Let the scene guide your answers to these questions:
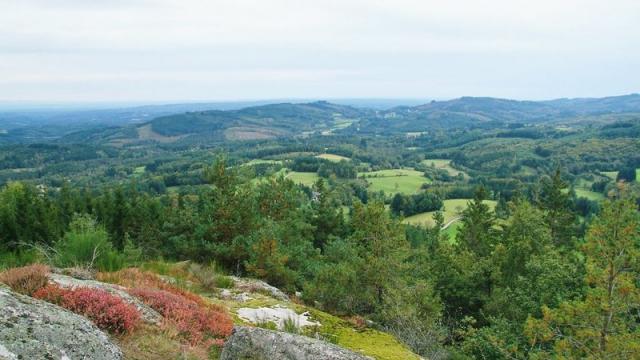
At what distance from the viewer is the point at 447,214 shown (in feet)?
319

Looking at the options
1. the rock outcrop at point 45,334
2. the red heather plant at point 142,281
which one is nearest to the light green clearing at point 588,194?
the red heather plant at point 142,281

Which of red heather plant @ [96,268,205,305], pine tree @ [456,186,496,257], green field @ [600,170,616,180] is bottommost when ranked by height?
green field @ [600,170,616,180]

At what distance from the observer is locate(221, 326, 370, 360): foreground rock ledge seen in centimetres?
698

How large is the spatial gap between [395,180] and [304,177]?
27525 mm

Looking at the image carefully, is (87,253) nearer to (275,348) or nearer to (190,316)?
(190,316)

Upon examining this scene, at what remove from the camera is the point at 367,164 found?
186 meters

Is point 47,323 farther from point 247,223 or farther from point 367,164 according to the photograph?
point 367,164

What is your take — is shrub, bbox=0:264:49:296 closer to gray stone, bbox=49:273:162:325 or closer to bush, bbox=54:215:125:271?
gray stone, bbox=49:273:162:325

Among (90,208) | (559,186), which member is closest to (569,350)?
(559,186)

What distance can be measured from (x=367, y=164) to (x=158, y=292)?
17880 centimetres

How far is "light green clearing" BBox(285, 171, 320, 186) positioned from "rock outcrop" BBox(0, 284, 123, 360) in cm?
12132

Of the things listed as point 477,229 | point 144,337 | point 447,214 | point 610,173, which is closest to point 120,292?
point 144,337

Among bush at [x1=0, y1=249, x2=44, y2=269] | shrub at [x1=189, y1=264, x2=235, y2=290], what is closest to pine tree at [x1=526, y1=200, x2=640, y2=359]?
shrub at [x1=189, y1=264, x2=235, y2=290]

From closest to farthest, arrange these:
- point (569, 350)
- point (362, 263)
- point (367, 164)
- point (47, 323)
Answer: point (47, 323) < point (569, 350) < point (362, 263) < point (367, 164)
